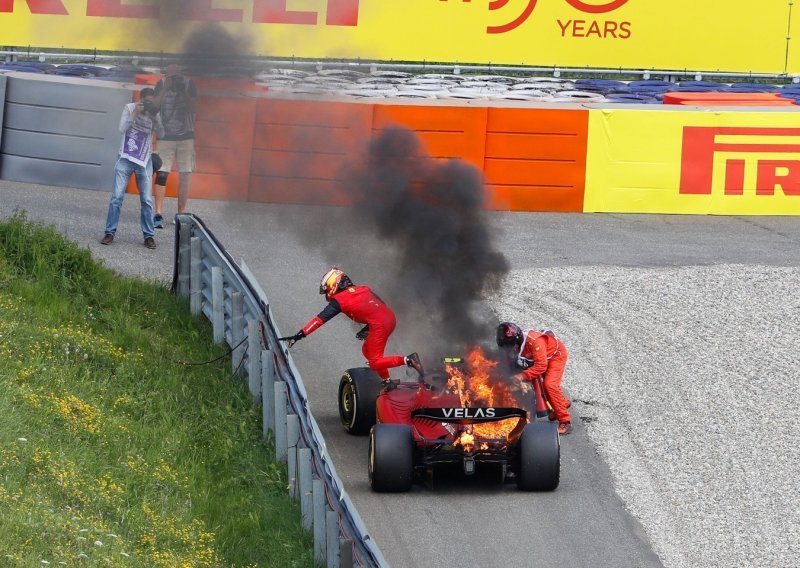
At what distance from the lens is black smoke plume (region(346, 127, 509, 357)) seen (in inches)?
548

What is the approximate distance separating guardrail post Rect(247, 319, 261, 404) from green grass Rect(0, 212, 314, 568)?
0.20 m

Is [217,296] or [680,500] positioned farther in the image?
[217,296]

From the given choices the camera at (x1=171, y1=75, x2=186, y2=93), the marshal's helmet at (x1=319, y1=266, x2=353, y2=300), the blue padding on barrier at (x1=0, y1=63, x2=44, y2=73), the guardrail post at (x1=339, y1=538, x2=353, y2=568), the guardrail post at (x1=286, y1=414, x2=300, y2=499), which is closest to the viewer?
the guardrail post at (x1=339, y1=538, x2=353, y2=568)

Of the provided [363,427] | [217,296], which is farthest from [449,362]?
[217,296]

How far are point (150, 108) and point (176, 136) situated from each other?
84 cm

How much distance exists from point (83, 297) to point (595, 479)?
6.76 metres

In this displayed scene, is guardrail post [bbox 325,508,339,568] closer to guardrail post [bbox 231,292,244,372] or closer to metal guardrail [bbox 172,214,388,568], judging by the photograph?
metal guardrail [bbox 172,214,388,568]

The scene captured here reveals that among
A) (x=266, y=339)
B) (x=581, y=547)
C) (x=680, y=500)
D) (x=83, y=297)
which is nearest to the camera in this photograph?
(x=581, y=547)

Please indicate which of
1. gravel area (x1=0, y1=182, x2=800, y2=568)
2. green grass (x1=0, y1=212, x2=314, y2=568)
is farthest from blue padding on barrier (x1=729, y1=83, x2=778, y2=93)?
green grass (x1=0, y1=212, x2=314, y2=568)

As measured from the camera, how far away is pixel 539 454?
1242cm

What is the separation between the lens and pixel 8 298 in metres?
A: 15.5

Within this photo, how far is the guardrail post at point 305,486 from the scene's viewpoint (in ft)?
36.5

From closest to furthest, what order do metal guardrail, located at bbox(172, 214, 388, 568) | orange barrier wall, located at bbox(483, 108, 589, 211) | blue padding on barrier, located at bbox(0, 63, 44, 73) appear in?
metal guardrail, located at bbox(172, 214, 388, 568), orange barrier wall, located at bbox(483, 108, 589, 211), blue padding on barrier, located at bbox(0, 63, 44, 73)

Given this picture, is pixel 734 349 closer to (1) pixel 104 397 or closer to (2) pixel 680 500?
(2) pixel 680 500
